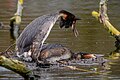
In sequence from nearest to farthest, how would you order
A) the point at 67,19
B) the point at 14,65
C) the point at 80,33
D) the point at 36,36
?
1. the point at 14,65
2. the point at 36,36
3. the point at 67,19
4. the point at 80,33

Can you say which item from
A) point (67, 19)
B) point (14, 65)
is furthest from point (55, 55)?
point (14, 65)

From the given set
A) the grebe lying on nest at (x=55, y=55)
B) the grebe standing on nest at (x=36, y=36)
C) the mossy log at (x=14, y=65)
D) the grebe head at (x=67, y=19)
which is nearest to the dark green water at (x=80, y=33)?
the mossy log at (x=14, y=65)

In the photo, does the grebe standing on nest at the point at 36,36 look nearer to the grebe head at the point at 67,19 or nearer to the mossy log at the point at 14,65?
the grebe head at the point at 67,19

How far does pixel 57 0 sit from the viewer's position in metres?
36.7

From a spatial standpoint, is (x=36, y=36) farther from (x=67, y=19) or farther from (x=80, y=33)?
(x=80, y=33)

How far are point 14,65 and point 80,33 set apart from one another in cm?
904

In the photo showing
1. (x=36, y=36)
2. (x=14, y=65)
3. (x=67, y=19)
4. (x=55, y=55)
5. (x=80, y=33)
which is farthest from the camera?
(x=80, y=33)

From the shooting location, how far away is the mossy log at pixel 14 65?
429 inches

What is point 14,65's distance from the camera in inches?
436

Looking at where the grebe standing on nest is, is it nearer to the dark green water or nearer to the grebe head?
the grebe head

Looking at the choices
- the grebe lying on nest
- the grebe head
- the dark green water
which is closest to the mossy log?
the dark green water

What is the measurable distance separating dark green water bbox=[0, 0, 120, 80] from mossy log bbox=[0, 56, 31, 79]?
760 millimetres

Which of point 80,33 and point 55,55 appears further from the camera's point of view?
point 80,33

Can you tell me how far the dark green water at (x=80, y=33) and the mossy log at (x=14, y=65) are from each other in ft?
2.49
